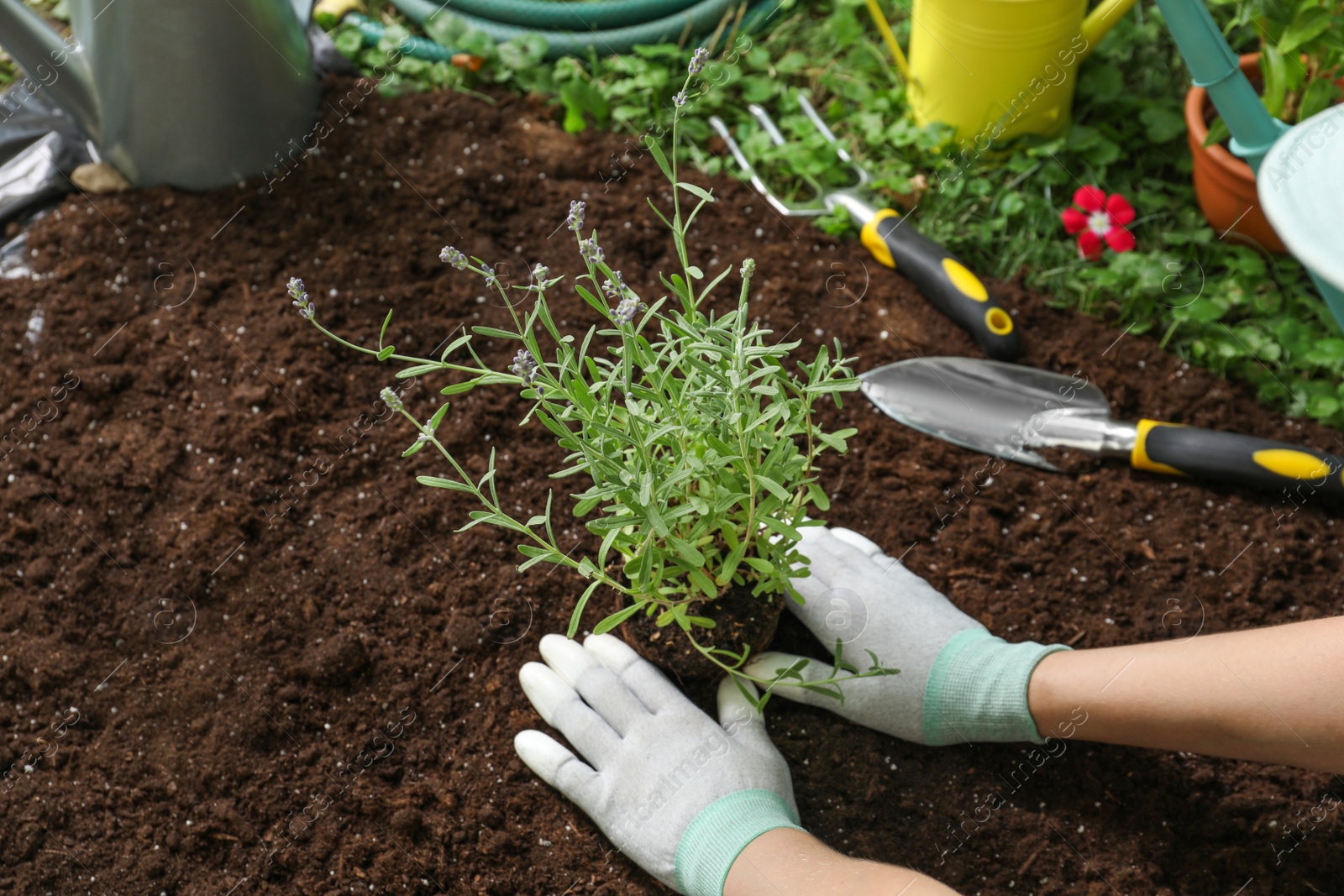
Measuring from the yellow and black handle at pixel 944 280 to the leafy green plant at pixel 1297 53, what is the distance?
1.44 feet

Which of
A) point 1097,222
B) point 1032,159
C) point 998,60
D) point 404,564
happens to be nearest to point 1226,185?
point 1097,222

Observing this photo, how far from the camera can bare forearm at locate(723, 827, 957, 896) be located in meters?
0.99

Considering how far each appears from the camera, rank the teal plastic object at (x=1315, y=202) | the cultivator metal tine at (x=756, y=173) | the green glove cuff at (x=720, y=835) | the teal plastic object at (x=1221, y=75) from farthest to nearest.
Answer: the cultivator metal tine at (x=756, y=173), the teal plastic object at (x=1221, y=75), the green glove cuff at (x=720, y=835), the teal plastic object at (x=1315, y=202)

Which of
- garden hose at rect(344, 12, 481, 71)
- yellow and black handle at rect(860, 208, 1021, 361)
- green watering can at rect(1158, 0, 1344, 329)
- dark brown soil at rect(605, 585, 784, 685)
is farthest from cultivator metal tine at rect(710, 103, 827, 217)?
green watering can at rect(1158, 0, 1344, 329)

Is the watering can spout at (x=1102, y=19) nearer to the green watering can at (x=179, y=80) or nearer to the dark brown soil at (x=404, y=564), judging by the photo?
the dark brown soil at (x=404, y=564)

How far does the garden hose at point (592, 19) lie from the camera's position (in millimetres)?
1865

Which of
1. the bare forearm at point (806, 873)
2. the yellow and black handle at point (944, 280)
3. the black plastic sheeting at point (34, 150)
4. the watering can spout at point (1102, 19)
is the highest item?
the black plastic sheeting at point (34, 150)

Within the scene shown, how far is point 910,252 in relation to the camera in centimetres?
152

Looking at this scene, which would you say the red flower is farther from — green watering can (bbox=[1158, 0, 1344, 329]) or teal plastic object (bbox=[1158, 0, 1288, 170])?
green watering can (bbox=[1158, 0, 1344, 329])

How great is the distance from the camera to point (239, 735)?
3.91 ft

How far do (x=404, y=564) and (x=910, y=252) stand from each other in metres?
0.90

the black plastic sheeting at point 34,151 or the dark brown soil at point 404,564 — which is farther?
the black plastic sheeting at point 34,151

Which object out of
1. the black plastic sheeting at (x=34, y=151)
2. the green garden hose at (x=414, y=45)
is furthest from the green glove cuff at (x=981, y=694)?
the black plastic sheeting at (x=34, y=151)

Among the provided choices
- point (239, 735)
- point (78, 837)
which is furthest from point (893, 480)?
point (78, 837)
